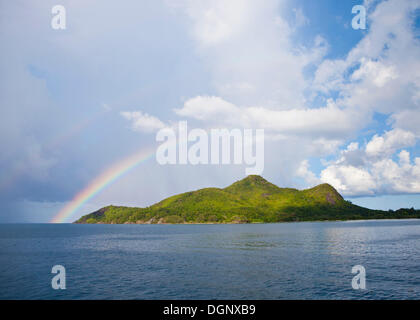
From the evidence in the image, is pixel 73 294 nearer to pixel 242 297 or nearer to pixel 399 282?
pixel 242 297

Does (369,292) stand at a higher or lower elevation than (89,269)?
higher

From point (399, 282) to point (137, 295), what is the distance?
4655cm

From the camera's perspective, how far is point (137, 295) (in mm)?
41312

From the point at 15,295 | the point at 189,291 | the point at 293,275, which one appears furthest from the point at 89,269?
the point at 293,275

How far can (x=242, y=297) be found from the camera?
38844 mm

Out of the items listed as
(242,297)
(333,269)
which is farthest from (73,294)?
(333,269)

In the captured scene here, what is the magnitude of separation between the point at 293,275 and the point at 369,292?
→ 14067 millimetres
